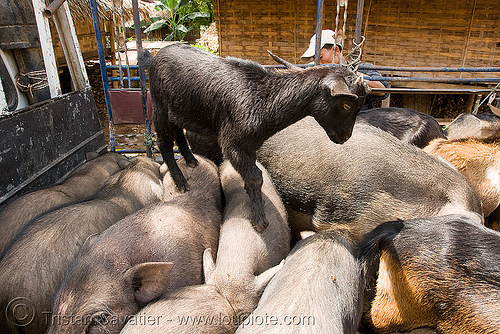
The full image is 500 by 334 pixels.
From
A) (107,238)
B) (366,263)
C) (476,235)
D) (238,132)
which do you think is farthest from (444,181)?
(107,238)

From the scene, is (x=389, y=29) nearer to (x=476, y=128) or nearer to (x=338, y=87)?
(x=476, y=128)

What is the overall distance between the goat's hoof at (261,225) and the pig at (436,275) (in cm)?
69

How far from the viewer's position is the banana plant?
26.4m

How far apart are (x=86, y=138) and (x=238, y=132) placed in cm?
236

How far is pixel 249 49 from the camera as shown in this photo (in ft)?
37.7

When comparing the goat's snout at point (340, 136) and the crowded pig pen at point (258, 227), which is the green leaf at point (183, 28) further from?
the goat's snout at point (340, 136)

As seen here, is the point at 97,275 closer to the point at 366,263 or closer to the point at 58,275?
the point at 58,275

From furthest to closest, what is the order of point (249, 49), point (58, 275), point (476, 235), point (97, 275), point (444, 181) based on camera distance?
point (249, 49) → point (444, 181) → point (58, 275) → point (476, 235) → point (97, 275)

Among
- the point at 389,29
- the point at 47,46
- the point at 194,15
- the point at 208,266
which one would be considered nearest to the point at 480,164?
the point at 208,266

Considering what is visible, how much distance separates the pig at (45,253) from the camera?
92.0 inches

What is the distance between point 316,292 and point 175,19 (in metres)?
29.1

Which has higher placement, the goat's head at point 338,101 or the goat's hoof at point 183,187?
the goat's head at point 338,101

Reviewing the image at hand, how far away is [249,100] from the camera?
8.53 ft

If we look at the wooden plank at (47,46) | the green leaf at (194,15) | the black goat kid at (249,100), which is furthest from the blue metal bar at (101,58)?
the green leaf at (194,15)
